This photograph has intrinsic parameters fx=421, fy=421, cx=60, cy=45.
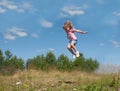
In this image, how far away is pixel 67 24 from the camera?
68.6 feet

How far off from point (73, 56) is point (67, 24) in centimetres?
171

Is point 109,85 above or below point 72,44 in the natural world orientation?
below

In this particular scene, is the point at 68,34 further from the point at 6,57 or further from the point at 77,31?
the point at 6,57

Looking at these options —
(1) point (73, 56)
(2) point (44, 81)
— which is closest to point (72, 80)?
(2) point (44, 81)

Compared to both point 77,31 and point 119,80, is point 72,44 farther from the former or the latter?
point 119,80

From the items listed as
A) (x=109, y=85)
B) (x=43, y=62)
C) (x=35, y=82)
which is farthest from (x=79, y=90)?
(x=43, y=62)

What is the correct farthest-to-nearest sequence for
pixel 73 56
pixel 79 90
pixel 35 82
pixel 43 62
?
pixel 43 62 → pixel 73 56 → pixel 35 82 → pixel 79 90


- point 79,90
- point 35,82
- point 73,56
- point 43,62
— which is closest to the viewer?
point 79,90

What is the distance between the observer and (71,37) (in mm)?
20609

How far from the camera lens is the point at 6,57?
88812 millimetres

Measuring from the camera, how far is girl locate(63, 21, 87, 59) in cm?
2035

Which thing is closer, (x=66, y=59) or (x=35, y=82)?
(x=35, y=82)

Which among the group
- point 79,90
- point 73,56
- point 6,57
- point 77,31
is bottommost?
point 79,90

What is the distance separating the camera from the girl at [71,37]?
20348 mm
